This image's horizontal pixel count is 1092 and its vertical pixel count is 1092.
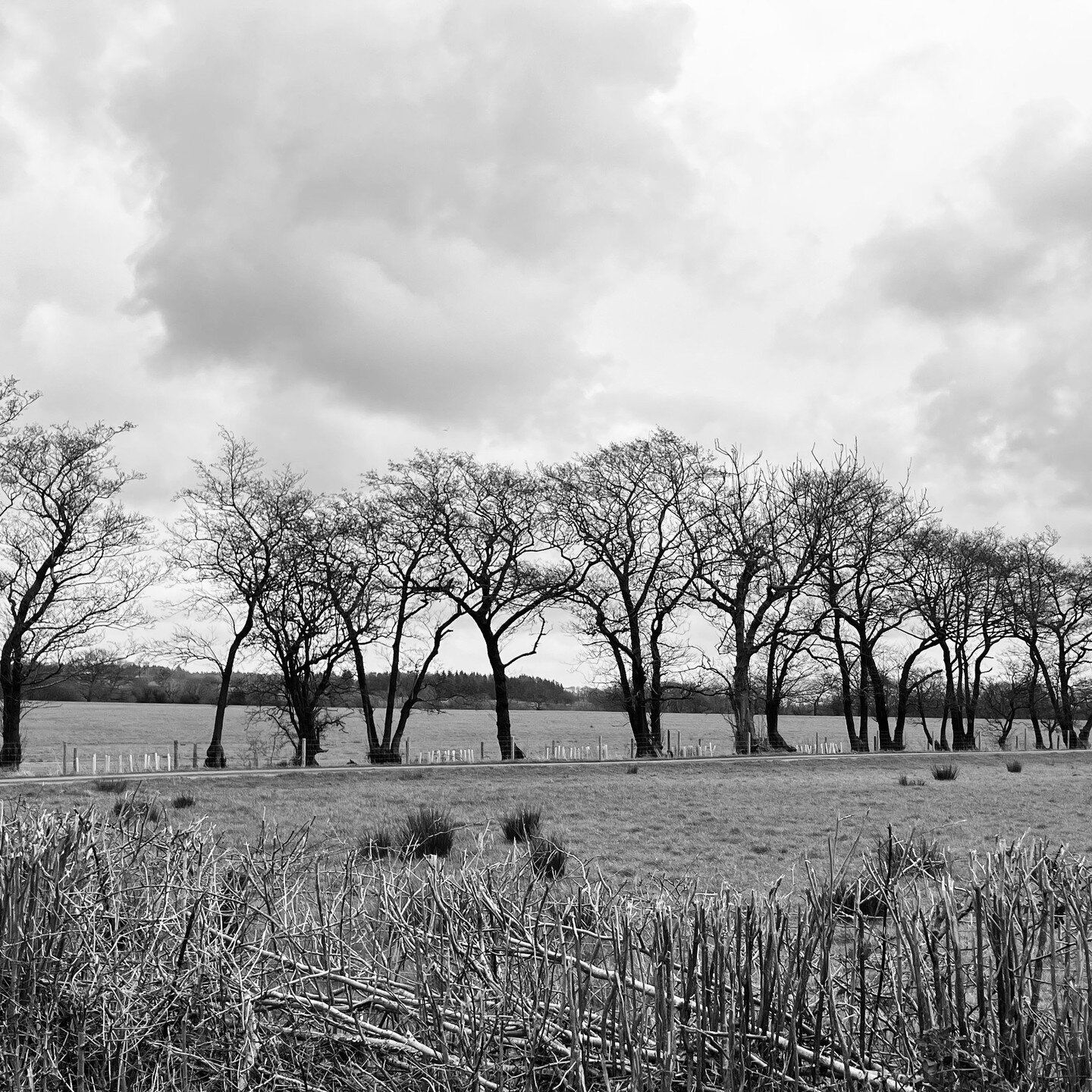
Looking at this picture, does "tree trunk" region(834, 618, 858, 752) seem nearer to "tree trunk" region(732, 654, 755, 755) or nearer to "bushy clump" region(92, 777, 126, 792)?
"tree trunk" region(732, 654, 755, 755)

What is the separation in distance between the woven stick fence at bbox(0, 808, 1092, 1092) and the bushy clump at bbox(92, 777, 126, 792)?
17175 millimetres

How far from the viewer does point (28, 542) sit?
111 feet

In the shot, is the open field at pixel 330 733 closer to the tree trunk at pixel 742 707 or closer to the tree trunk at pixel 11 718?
the tree trunk at pixel 11 718

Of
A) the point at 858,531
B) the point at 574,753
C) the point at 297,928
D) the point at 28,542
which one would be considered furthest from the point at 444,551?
the point at 297,928

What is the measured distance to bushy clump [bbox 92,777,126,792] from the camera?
66.6 feet

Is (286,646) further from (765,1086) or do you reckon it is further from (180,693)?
(180,693)

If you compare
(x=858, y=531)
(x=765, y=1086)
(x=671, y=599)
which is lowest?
(x=765, y=1086)

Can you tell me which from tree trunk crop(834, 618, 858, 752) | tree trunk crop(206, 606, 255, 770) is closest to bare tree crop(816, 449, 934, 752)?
tree trunk crop(834, 618, 858, 752)

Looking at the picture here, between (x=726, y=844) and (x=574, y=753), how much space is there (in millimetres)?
29383

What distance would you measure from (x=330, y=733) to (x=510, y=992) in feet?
258

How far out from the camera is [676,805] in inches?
772

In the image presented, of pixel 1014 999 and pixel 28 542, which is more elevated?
pixel 28 542

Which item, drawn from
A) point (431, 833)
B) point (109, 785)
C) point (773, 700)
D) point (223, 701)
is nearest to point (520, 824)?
point (431, 833)

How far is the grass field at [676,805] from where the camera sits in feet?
40.7
